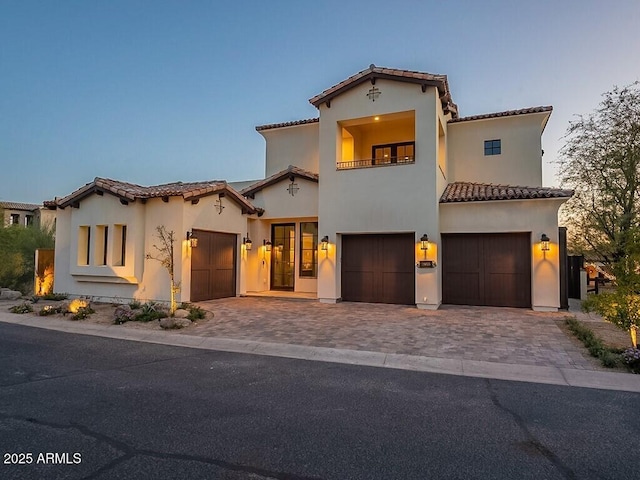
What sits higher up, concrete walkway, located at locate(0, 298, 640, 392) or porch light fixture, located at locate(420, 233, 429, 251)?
porch light fixture, located at locate(420, 233, 429, 251)

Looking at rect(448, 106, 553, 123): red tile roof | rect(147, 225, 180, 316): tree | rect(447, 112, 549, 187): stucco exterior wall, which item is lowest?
rect(147, 225, 180, 316): tree

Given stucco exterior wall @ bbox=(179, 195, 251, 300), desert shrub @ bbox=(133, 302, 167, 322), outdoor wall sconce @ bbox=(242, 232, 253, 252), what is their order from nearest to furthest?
desert shrub @ bbox=(133, 302, 167, 322) → stucco exterior wall @ bbox=(179, 195, 251, 300) → outdoor wall sconce @ bbox=(242, 232, 253, 252)

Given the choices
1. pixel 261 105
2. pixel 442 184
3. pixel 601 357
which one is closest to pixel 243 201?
pixel 442 184

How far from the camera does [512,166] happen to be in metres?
14.1

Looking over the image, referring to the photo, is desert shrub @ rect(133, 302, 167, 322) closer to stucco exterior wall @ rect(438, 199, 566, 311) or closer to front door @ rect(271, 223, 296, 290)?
front door @ rect(271, 223, 296, 290)

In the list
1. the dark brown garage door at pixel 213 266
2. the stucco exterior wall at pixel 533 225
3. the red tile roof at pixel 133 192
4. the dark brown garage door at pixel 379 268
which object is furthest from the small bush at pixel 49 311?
the stucco exterior wall at pixel 533 225

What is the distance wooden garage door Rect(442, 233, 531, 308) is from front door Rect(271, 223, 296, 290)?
20.4 feet

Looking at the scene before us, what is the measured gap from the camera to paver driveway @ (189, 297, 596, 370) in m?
6.70

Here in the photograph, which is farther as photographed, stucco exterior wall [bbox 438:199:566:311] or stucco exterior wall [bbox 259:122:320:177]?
stucco exterior wall [bbox 259:122:320:177]

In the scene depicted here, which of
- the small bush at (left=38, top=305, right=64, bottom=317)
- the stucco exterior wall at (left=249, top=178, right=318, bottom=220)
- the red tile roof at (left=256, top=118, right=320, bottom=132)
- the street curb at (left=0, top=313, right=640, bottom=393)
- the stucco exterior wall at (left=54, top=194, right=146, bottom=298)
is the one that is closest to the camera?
the street curb at (left=0, top=313, right=640, bottom=393)

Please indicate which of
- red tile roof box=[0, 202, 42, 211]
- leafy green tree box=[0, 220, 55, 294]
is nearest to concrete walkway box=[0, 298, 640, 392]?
leafy green tree box=[0, 220, 55, 294]

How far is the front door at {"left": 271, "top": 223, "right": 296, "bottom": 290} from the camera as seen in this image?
15586mm

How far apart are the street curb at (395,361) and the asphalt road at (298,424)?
0.31m

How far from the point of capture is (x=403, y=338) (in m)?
7.73
